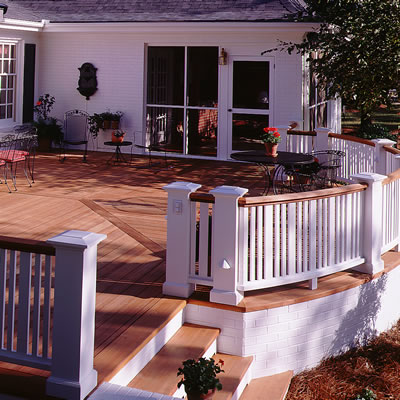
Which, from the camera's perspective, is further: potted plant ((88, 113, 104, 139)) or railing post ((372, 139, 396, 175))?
potted plant ((88, 113, 104, 139))

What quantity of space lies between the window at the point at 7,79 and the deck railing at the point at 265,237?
339 inches

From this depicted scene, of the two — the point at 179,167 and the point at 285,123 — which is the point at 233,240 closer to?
the point at 179,167

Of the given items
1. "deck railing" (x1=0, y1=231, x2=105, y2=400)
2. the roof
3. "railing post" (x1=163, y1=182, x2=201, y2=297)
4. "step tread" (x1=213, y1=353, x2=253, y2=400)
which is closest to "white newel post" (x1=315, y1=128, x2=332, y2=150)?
the roof

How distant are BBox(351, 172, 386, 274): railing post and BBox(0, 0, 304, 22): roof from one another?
6574mm

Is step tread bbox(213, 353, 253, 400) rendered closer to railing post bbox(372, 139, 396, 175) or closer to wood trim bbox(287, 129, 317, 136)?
railing post bbox(372, 139, 396, 175)

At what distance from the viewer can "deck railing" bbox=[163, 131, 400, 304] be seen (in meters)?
5.26

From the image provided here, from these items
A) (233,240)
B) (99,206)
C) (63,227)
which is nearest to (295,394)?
(233,240)

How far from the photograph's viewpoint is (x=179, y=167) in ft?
39.9

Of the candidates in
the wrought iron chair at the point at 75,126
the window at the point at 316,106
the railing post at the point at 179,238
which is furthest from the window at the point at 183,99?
the railing post at the point at 179,238

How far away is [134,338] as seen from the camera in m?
4.64

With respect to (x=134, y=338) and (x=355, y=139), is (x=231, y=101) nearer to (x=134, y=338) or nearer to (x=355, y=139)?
(x=355, y=139)

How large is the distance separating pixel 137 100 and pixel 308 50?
3760 millimetres

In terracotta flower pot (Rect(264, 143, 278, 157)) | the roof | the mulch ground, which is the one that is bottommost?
the mulch ground

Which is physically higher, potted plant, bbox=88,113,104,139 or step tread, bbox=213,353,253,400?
potted plant, bbox=88,113,104,139
